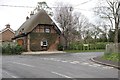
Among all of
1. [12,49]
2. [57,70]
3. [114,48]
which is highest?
[114,48]

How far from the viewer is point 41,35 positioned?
54.4 metres

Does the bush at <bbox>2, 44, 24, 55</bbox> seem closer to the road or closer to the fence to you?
the fence

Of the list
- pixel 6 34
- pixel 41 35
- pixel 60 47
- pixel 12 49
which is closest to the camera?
pixel 12 49

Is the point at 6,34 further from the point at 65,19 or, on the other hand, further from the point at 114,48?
the point at 114,48

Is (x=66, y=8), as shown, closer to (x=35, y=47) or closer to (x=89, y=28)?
(x=35, y=47)

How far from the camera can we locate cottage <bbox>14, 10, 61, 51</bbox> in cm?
5344

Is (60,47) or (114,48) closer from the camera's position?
(114,48)

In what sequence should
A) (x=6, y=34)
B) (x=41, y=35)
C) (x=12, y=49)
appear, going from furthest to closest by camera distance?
(x=6, y=34) < (x=41, y=35) < (x=12, y=49)

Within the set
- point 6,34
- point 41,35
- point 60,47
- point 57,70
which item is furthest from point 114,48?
point 6,34

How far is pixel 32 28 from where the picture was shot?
175ft

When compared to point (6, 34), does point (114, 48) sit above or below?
below

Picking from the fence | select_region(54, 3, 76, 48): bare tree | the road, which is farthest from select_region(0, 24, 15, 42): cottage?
the road

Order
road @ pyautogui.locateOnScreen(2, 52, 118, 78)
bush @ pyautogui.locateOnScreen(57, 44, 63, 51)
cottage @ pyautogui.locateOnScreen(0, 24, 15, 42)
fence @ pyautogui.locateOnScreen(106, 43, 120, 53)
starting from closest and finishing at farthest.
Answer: road @ pyautogui.locateOnScreen(2, 52, 118, 78)
fence @ pyautogui.locateOnScreen(106, 43, 120, 53)
bush @ pyautogui.locateOnScreen(57, 44, 63, 51)
cottage @ pyautogui.locateOnScreen(0, 24, 15, 42)

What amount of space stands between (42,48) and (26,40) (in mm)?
3655
